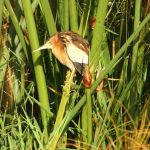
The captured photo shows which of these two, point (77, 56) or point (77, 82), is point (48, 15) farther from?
point (77, 82)

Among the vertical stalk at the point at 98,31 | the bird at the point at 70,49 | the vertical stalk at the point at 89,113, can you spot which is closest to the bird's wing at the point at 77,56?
the bird at the point at 70,49

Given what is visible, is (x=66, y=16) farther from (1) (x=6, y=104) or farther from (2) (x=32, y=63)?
(1) (x=6, y=104)

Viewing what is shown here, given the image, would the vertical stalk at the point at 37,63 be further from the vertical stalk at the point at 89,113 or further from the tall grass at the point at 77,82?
the vertical stalk at the point at 89,113

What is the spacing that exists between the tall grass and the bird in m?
0.05

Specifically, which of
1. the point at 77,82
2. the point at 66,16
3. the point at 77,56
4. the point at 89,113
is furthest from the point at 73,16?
the point at 89,113

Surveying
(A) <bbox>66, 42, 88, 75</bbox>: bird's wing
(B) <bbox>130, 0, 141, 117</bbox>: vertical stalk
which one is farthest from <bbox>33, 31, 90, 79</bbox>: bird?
(B) <bbox>130, 0, 141, 117</bbox>: vertical stalk

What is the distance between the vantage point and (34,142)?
5.95 ft

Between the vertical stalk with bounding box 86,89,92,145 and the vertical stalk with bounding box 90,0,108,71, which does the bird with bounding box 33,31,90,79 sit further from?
the vertical stalk with bounding box 86,89,92,145

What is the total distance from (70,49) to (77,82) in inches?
6.6

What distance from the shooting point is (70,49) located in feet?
5.97

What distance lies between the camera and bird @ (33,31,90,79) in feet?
5.80

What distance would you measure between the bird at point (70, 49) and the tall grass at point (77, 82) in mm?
52

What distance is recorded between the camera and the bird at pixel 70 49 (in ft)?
5.80

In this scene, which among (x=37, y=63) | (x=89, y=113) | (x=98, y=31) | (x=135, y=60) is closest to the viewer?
(x=89, y=113)
